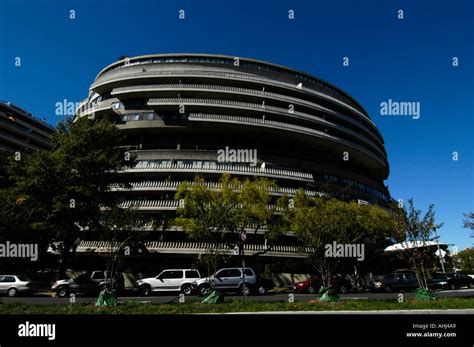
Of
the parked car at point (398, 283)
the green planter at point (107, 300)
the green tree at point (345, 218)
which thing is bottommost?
the parked car at point (398, 283)

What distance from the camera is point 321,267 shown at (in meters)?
17.6

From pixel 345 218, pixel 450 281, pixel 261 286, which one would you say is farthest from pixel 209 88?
pixel 450 281

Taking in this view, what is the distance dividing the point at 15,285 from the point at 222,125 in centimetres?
2510

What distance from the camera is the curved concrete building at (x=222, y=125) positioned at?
38375 millimetres

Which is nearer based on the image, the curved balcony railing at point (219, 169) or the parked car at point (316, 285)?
the parked car at point (316, 285)

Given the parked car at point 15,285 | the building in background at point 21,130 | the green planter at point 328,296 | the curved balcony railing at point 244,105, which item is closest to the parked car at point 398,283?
the green planter at point 328,296

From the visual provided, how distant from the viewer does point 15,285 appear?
79.0 ft

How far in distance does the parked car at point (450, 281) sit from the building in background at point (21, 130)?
74.0 metres

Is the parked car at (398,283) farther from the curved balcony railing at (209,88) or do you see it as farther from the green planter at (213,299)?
the curved balcony railing at (209,88)

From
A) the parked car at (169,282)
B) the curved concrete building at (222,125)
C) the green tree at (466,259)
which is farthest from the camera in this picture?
the green tree at (466,259)

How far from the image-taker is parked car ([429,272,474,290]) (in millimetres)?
28812

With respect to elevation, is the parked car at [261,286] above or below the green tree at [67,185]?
below
